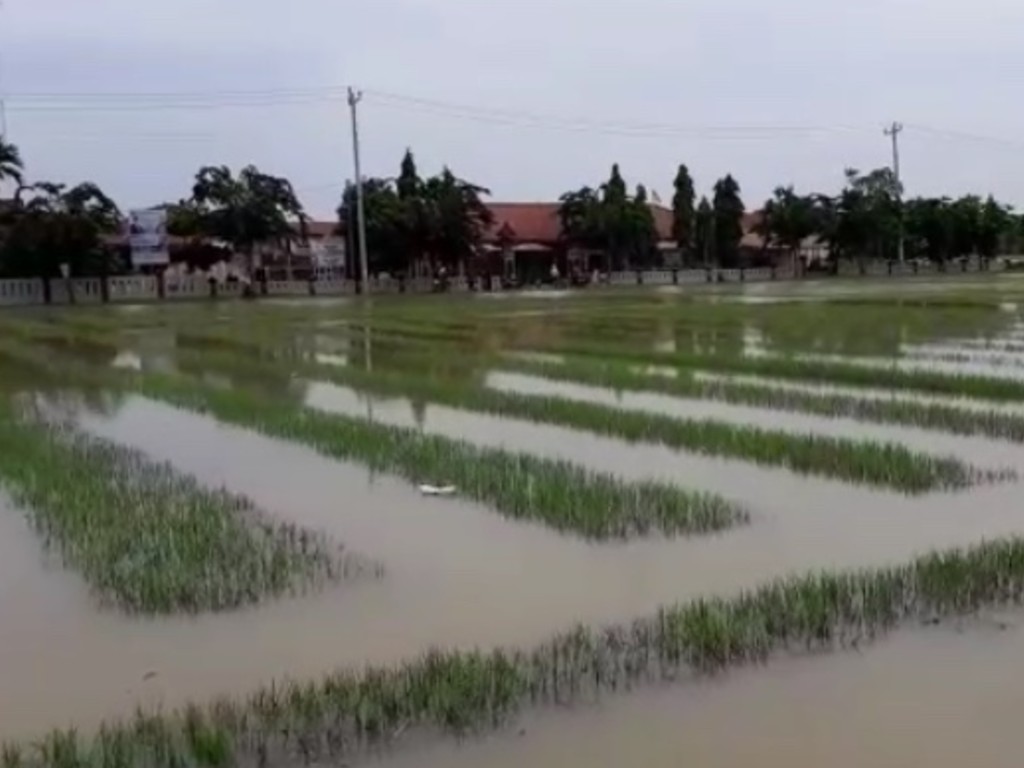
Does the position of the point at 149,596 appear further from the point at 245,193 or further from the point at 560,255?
the point at 560,255

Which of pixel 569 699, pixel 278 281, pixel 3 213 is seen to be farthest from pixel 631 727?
pixel 278 281

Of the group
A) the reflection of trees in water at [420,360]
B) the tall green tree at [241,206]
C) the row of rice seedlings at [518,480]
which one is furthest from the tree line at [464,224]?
the row of rice seedlings at [518,480]

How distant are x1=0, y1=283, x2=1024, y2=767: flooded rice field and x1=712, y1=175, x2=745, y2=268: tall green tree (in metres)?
51.2

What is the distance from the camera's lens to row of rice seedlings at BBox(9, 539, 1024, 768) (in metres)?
4.09

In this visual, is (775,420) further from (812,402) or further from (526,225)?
(526,225)

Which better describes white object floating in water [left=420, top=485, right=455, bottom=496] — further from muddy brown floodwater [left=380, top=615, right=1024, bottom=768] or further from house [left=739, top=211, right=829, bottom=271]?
house [left=739, top=211, right=829, bottom=271]

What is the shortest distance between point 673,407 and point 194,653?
774cm

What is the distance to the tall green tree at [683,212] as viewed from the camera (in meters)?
63.5

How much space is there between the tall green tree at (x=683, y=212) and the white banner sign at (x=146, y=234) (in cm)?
2429

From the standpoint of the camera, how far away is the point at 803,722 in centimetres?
433

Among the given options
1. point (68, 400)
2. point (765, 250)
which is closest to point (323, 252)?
point (765, 250)

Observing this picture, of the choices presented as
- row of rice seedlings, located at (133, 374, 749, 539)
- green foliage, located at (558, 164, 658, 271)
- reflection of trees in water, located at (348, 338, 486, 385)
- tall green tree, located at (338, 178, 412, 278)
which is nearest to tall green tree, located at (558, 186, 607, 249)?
green foliage, located at (558, 164, 658, 271)

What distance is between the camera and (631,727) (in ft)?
14.0

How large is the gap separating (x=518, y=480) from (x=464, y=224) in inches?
1791
